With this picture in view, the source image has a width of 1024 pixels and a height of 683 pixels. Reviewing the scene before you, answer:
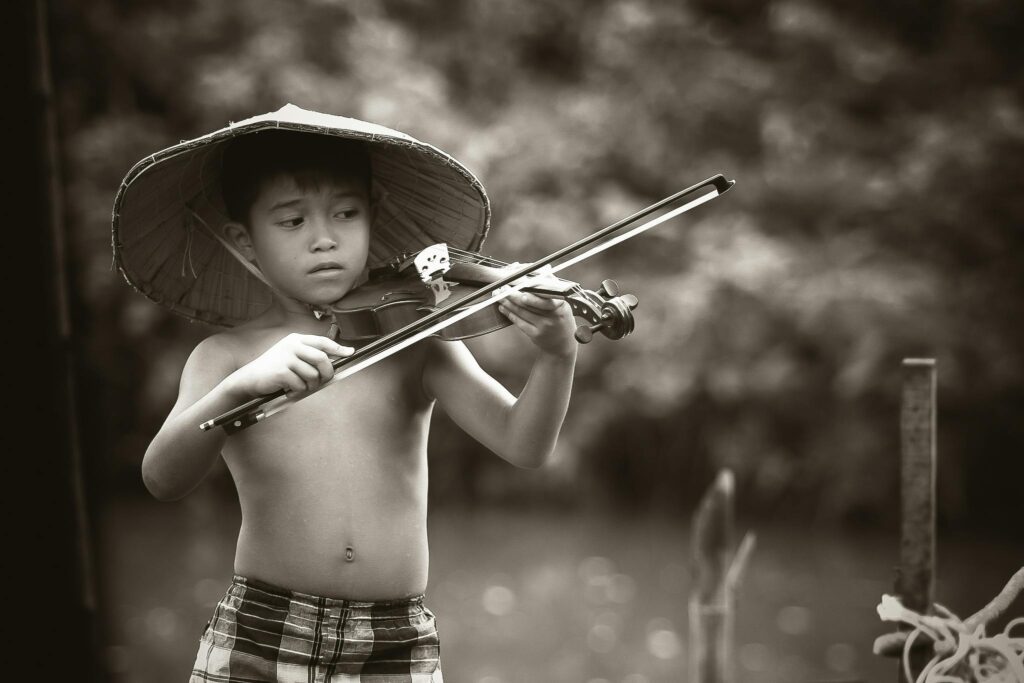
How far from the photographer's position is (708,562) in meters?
2.48

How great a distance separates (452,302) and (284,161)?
285 mm

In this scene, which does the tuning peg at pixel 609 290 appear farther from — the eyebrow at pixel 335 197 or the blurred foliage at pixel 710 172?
the blurred foliage at pixel 710 172

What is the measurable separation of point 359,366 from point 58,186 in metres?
0.44

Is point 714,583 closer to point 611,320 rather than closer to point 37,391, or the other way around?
point 611,320

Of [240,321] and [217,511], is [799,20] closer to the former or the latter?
[217,511]

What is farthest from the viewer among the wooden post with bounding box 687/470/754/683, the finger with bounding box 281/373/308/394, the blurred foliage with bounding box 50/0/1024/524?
the blurred foliage with bounding box 50/0/1024/524

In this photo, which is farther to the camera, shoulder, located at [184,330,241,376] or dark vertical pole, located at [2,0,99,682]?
shoulder, located at [184,330,241,376]

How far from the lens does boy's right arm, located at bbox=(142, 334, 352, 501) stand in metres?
1.20

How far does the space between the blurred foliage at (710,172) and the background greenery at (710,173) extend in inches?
0.6

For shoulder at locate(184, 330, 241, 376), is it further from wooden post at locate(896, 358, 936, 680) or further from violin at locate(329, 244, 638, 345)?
wooden post at locate(896, 358, 936, 680)

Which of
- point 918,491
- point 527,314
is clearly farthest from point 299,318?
point 918,491

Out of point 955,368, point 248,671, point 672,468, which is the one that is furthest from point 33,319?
point 672,468

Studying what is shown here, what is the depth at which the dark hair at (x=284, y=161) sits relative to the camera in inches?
53.9

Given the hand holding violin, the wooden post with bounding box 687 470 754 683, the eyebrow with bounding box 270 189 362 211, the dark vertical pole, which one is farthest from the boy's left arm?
the wooden post with bounding box 687 470 754 683
